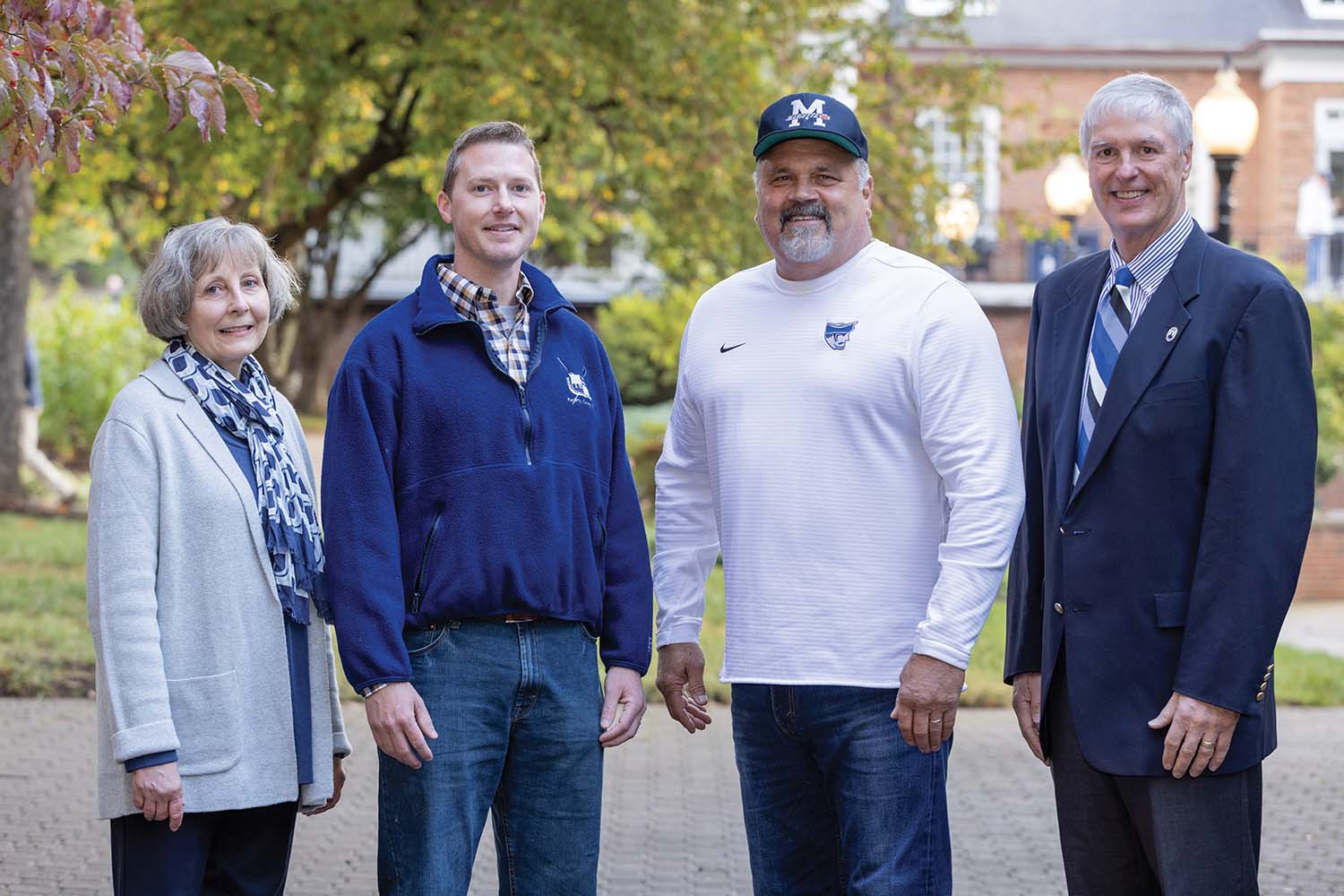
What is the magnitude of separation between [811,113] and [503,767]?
168 centimetres

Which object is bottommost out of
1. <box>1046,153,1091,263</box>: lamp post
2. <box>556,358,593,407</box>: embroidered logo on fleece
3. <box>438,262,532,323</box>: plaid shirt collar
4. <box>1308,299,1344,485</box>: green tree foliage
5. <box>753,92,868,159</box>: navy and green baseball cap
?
<box>556,358,593,407</box>: embroidered logo on fleece

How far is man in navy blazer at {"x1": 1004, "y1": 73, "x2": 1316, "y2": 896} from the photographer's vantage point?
3176mm

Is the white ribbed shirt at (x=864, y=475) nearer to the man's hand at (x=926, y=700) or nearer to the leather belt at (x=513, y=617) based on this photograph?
the man's hand at (x=926, y=700)

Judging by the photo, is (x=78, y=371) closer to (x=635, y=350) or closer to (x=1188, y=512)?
(x=635, y=350)

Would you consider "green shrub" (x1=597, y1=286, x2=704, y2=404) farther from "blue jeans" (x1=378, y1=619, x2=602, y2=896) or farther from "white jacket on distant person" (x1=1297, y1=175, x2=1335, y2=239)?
"blue jeans" (x1=378, y1=619, x2=602, y2=896)

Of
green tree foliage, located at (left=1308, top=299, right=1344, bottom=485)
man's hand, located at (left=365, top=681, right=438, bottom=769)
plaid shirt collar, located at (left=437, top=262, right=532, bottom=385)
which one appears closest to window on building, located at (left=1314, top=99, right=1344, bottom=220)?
green tree foliage, located at (left=1308, top=299, right=1344, bottom=485)

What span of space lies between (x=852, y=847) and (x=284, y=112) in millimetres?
11222

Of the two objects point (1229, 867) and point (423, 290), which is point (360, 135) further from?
point (1229, 867)

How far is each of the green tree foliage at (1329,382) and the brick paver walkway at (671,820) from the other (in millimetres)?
10298

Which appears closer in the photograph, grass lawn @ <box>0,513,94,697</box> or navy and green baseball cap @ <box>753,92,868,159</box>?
navy and green baseball cap @ <box>753,92,868,159</box>

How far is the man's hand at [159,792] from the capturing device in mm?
3281

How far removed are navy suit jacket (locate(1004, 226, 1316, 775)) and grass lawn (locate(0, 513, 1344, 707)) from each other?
19.2ft

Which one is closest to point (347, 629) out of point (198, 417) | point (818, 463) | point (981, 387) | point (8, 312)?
point (198, 417)

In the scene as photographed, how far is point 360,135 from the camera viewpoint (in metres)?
17.8
